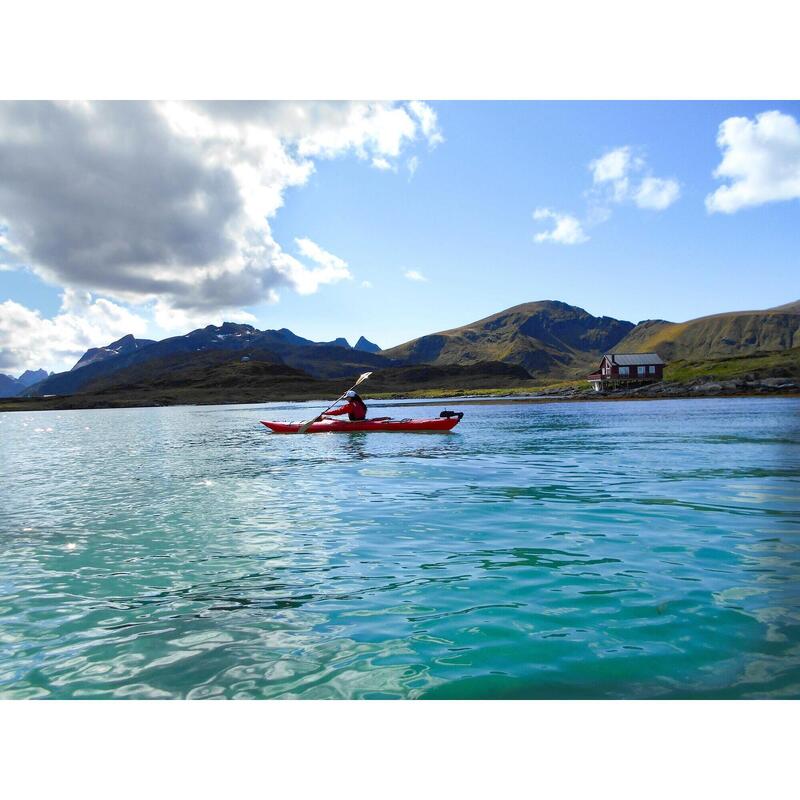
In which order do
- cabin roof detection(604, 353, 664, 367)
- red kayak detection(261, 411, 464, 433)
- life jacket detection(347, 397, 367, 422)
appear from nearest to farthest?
red kayak detection(261, 411, 464, 433) < life jacket detection(347, 397, 367, 422) < cabin roof detection(604, 353, 664, 367)

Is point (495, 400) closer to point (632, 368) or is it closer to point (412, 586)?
point (632, 368)

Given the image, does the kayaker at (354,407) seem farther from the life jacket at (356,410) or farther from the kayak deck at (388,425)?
the kayak deck at (388,425)

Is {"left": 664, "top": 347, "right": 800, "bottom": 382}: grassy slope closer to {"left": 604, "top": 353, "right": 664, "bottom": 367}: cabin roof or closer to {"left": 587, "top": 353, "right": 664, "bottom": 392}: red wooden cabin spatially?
{"left": 587, "top": 353, "right": 664, "bottom": 392}: red wooden cabin

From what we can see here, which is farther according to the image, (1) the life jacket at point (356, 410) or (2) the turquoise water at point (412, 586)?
(1) the life jacket at point (356, 410)

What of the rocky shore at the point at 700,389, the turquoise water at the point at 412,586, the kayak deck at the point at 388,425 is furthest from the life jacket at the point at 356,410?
the rocky shore at the point at 700,389

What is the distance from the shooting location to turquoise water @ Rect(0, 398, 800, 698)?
6.41 metres

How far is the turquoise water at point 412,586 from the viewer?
6410 millimetres

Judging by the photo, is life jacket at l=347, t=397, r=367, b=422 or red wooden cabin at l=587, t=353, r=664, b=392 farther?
red wooden cabin at l=587, t=353, r=664, b=392

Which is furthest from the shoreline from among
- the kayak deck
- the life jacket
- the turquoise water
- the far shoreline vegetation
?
the turquoise water

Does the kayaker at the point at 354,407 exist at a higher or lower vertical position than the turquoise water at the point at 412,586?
higher
